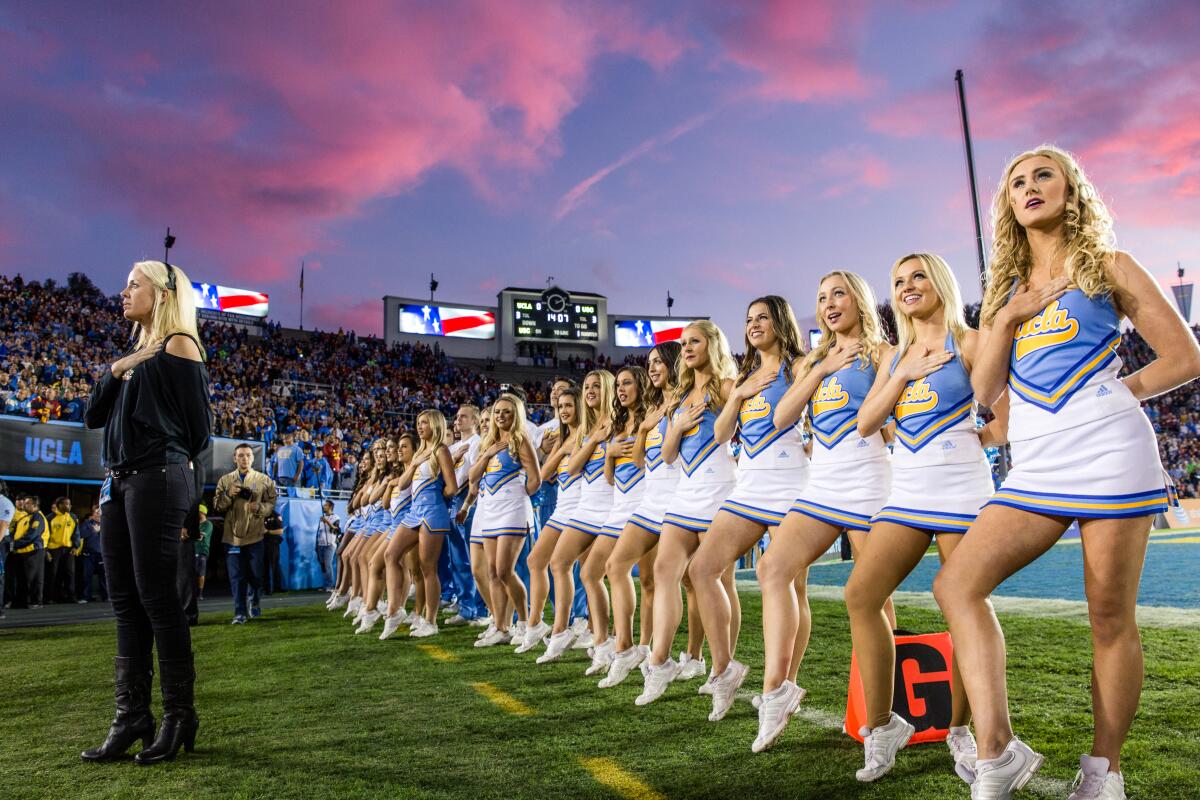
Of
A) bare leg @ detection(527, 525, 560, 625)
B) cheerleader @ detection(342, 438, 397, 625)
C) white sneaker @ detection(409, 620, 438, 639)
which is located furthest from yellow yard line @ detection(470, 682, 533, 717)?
cheerleader @ detection(342, 438, 397, 625)

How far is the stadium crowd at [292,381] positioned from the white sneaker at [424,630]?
982 centimetres

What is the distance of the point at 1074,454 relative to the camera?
2.39 m

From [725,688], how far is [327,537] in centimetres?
1392

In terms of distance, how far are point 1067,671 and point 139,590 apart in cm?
488

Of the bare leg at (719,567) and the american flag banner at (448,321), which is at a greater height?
the american flag banner at (448,321)

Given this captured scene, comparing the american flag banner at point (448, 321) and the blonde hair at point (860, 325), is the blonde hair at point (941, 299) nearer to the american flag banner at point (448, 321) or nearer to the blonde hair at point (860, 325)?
the blonde hair at point (860, 325)

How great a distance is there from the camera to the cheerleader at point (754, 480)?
4.12 meters

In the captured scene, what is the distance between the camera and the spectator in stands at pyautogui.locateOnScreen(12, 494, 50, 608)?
1335 centimetres

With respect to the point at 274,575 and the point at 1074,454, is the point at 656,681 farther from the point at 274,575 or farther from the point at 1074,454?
the point at 274,575

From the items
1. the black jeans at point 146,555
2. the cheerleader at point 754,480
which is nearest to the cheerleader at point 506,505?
the cheerleader at point 754,480

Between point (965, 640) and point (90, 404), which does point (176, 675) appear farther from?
point (965, 640)

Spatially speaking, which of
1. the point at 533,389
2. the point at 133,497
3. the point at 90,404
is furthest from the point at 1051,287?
the point at 533,389

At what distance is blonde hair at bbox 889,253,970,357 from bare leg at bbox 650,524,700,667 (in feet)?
5.92

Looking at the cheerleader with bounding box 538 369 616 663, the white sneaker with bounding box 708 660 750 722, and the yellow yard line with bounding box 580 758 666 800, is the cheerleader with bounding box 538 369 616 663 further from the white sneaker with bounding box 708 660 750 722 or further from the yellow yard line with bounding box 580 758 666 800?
the yellow yard line with bounding box 580 758 666 800
